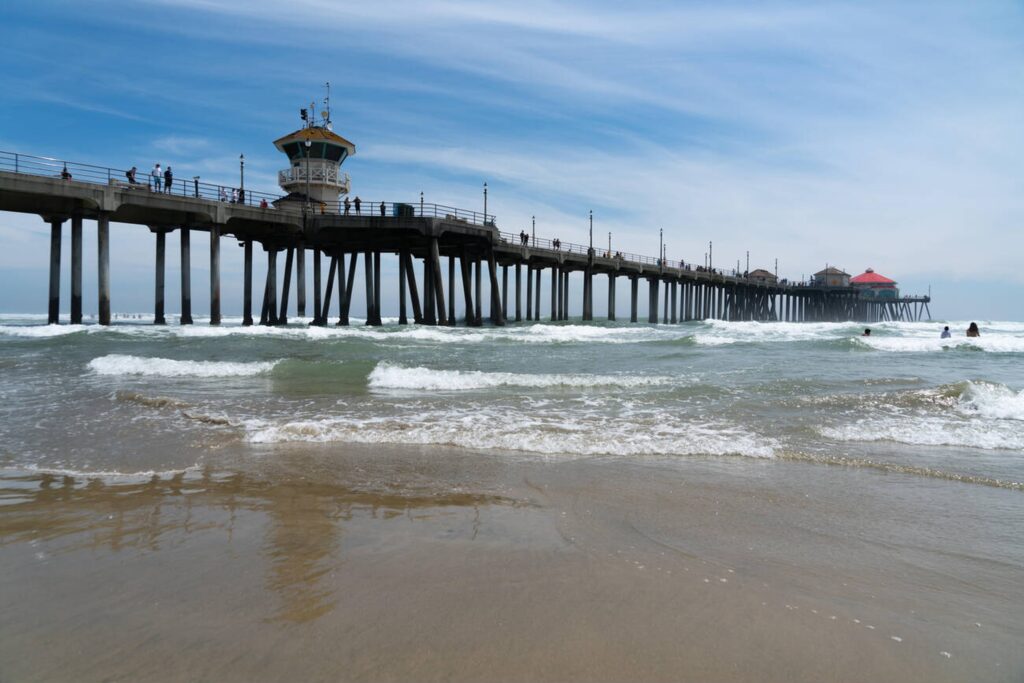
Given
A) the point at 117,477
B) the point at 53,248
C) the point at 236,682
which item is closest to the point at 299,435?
the point at 117,477

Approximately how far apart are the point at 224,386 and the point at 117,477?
6.81 meters

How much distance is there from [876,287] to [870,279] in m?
2.14

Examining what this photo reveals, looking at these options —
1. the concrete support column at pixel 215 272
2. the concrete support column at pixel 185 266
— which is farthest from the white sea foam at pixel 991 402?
the concrete support column at pixel 185 266

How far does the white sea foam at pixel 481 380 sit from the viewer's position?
11539 millimetres

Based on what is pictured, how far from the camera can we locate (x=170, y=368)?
13883 mm

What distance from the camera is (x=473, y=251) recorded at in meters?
34.8

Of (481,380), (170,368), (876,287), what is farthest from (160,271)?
(876,287)

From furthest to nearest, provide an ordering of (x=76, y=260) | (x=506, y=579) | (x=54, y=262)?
(x=54, y=262) → (x=76, y=260) → (x=506, y=579)

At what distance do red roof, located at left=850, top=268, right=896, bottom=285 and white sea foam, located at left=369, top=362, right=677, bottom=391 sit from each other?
93987mm

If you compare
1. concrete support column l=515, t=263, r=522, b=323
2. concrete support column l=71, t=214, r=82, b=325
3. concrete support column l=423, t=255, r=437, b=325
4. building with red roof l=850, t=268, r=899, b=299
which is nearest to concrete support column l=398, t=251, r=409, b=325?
concrete support column l=423, t=255, r=437, b=325

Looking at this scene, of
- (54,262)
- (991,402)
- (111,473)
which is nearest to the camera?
(111,473)

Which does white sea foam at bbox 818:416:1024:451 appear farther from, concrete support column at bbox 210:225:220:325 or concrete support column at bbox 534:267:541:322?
concrete support column at bbox 534:267:541:322

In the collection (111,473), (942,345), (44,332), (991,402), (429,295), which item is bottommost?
(111,473)

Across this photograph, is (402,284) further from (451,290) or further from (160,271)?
(160,271)
